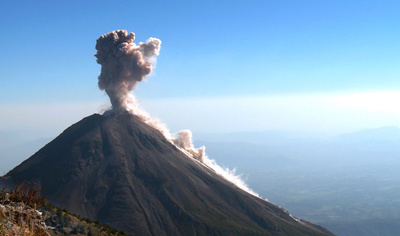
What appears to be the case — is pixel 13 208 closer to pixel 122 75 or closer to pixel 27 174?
pixel 27 174

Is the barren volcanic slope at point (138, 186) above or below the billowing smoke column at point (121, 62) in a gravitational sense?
below

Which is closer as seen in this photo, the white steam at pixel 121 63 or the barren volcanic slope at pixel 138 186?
the barren volcanic slope at pixel 138 186

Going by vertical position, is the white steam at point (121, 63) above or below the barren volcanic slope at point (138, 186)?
above

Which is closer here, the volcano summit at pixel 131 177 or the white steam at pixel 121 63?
the volcano summit at pixel 131 177

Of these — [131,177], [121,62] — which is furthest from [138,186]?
[121,62]

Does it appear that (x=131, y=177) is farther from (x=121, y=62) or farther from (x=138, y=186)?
(x=121, y=62)

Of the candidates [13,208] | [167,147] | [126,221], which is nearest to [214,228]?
[126,221]
